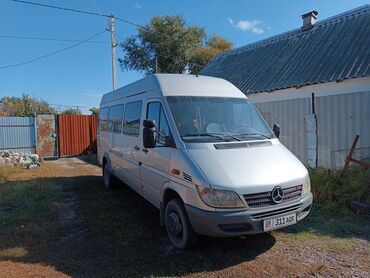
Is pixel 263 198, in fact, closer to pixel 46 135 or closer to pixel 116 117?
pixel 116 117

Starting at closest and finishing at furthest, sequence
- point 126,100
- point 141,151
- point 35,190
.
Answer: point 141,151
point 126,100
point 35,190

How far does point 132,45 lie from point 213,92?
1029 inches

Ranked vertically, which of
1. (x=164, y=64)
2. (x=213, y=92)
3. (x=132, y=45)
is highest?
(x=132, y=45)

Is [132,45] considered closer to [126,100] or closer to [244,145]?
[126,100]

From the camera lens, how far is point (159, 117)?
17.5 feet

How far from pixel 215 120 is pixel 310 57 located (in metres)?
7.53

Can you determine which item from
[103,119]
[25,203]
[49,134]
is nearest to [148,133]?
[25,203]

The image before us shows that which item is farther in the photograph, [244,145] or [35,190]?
[35,190]

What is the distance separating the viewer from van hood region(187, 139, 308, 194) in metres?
4.10

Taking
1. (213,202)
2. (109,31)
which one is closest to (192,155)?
(213,202)

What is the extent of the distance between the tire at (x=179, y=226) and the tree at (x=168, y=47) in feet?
82.6

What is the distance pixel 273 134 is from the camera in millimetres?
5469

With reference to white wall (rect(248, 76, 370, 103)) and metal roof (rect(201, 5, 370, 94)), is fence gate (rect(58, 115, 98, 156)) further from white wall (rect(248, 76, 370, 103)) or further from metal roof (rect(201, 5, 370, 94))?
white wall (rect(248, 76, 370, 103))

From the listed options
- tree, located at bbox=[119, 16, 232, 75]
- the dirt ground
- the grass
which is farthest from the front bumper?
tree, located at bbox=[119, 16, 232, 75]
